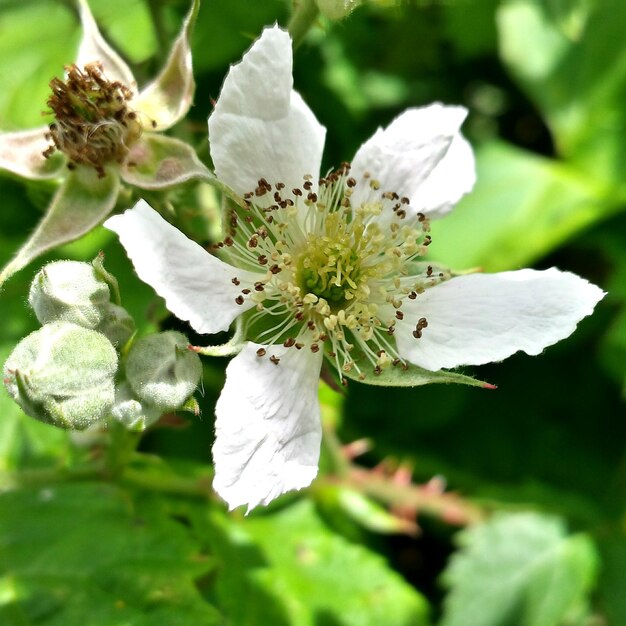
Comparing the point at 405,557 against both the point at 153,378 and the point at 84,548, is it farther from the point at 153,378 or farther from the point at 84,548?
the point at 153,378

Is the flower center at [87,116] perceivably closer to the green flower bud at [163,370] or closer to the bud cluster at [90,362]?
the bud cluster at [90,362]

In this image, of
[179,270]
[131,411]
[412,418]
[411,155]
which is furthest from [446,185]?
[412,418]

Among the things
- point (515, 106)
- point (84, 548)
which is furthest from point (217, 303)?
point (515, 106)

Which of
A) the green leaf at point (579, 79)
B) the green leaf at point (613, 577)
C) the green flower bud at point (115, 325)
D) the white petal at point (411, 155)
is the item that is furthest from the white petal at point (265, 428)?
the green leaf at point (579, 79)

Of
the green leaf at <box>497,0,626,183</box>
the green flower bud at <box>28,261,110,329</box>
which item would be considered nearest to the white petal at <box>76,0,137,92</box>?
the green flower bud at <box>28,261,110,329</box>

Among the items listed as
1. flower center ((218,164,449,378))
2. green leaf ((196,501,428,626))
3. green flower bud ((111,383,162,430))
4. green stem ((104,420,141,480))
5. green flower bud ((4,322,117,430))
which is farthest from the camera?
green leaf ((196,501,428,626))

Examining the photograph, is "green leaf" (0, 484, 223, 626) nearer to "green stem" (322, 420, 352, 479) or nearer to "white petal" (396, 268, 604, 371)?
"green stem" (322, 420, 352, 479)
